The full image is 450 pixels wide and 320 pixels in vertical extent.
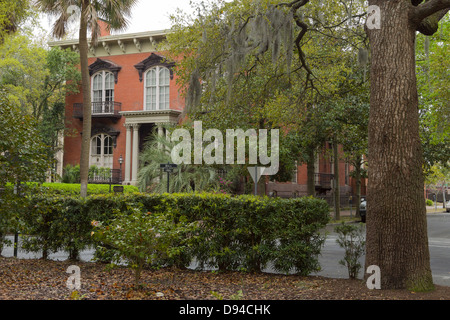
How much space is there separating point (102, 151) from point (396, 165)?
32446 millimetres

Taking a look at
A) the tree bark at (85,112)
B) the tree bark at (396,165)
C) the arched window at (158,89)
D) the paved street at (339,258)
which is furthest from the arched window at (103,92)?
the tree bark at (396,165)

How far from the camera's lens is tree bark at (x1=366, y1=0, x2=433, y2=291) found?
6660mm

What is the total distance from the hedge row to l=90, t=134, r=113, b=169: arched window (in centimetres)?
2796

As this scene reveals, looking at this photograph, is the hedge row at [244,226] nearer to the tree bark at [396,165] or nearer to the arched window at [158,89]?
the tree bark at [396,165]

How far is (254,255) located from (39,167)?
459cm

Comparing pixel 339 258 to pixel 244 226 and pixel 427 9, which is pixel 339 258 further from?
pixel 427 9

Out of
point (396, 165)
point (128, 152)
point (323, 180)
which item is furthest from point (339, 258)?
point (323, 180)

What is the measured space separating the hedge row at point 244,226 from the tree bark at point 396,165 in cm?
138

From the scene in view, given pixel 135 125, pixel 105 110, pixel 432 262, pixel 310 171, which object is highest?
pixel 105 110

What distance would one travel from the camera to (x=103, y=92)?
121 feet

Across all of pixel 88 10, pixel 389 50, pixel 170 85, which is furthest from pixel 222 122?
pixel 170 85

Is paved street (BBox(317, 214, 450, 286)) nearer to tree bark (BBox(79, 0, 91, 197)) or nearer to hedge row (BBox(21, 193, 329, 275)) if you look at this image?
hedge row (BBox(21, 193, 329, 275))

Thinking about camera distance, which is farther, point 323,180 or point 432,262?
point 323,180

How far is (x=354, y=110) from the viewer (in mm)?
22094
